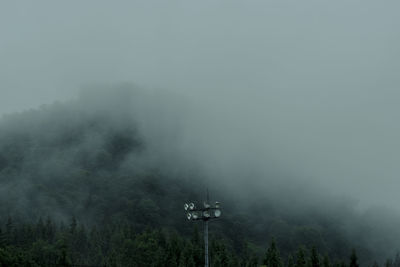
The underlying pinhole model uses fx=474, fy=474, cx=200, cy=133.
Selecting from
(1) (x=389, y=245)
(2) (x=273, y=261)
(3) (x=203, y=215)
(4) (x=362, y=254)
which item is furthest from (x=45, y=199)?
(3) (x=203, y=215)

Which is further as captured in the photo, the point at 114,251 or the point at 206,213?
the point at 114,251

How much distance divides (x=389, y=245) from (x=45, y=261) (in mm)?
136455

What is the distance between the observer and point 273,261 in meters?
98.0

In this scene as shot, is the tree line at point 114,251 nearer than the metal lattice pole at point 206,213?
No

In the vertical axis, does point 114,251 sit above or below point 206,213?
below

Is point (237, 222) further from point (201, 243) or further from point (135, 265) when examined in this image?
point (135, 265)

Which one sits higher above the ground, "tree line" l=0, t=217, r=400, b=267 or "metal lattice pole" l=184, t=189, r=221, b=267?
"metal lattice pole" l=184, t=189, r=221, b=267

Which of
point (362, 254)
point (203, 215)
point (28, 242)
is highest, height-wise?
point (203, 215)

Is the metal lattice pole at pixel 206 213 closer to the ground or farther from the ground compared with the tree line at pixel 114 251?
farther from the ground

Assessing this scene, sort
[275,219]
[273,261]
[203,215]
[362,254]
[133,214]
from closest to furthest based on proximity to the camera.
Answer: [203,215], [273,261], [362,254], [133,214], [275,219]

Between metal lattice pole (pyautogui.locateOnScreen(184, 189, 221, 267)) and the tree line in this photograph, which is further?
the tree line

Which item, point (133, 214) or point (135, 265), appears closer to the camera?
point (135, 265)

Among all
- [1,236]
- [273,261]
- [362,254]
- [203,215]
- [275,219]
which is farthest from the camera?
[275,219]

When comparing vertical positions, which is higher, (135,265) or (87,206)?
→ (87,206)
